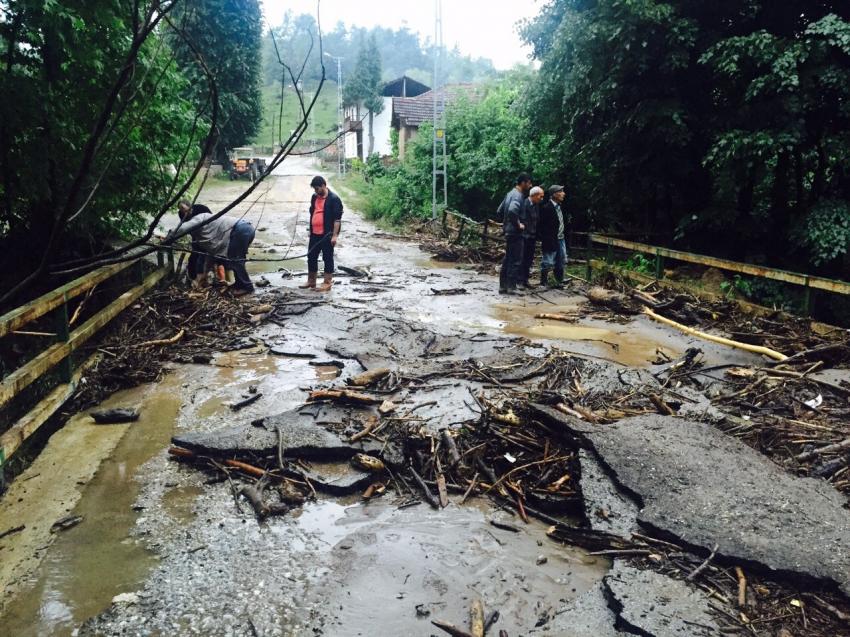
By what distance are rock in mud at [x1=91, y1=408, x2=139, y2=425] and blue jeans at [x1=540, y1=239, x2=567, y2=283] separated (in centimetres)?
790

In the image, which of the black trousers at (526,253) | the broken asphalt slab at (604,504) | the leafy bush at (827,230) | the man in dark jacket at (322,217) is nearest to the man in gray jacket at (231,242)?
the man in dark jacket at (322,217)

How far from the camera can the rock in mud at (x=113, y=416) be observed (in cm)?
560

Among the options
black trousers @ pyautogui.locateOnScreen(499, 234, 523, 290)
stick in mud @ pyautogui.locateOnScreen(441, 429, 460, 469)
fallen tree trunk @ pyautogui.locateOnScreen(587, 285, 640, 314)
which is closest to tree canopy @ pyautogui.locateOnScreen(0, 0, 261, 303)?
stick in mud @ pyautogui.locateOnScreen(441, 429, 460, 469)

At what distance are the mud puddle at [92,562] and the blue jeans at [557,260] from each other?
27.0 feet

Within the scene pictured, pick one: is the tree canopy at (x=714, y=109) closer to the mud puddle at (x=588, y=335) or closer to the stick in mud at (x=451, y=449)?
the mud puddle at (x=588, y=335)

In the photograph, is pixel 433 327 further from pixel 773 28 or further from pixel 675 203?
pixel 773 28

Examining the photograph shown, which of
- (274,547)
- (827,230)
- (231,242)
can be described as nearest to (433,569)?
(274,547)

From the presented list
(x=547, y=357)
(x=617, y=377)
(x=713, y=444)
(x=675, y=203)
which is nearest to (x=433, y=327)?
(x=547, y=357)

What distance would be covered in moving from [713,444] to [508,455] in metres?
1.48

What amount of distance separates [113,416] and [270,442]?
173 cm

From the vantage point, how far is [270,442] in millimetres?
4887

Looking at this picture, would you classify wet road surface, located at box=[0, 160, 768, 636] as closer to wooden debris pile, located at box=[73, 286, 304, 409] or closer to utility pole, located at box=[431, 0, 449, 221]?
wooden debris pile, located at box=[73, 286, 304, 409]

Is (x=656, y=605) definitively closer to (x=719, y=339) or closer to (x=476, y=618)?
(x=476, y=618)

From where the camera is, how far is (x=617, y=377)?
20.9 feet
